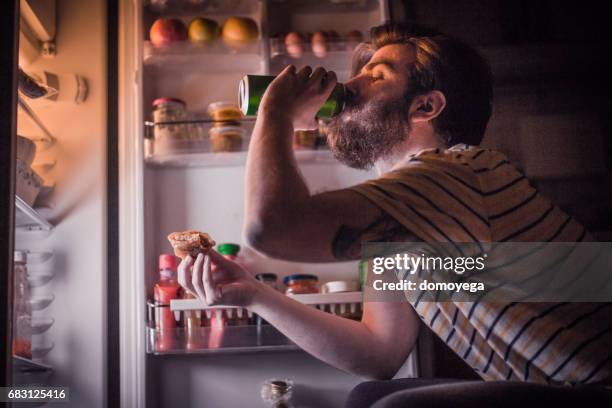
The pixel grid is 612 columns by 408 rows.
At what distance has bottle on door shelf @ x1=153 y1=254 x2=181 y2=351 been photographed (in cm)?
107

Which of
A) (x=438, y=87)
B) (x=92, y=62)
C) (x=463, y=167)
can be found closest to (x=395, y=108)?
(x=438, y=87)

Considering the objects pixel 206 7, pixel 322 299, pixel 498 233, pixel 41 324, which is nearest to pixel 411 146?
pixel 498 233

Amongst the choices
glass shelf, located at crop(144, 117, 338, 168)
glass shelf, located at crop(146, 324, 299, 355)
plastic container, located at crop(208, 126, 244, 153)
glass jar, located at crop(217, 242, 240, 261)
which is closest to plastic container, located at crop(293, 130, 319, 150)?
glass shelf, located at crop(144, 117, 338, 168)

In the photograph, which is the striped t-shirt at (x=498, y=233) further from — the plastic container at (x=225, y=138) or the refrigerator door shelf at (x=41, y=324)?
the refrigerator door shelf at (x=41, y=324)

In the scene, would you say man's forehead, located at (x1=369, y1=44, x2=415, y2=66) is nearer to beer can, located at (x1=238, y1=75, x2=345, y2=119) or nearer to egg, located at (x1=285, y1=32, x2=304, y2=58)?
beer can, located at (x1=238, y1=75, x2=345, y2=119)

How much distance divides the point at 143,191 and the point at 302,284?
0.32 meters

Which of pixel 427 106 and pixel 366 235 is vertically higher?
pixel 427 106

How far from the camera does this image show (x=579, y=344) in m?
0.79

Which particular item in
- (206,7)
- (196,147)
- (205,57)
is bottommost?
(196,147)

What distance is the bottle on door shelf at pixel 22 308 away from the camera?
1.03 meters

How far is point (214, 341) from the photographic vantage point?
1073mm

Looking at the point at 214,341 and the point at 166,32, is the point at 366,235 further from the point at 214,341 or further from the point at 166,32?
the point at 166,32

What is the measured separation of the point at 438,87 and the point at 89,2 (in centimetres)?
65

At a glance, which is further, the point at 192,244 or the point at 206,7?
the point at 206,7
